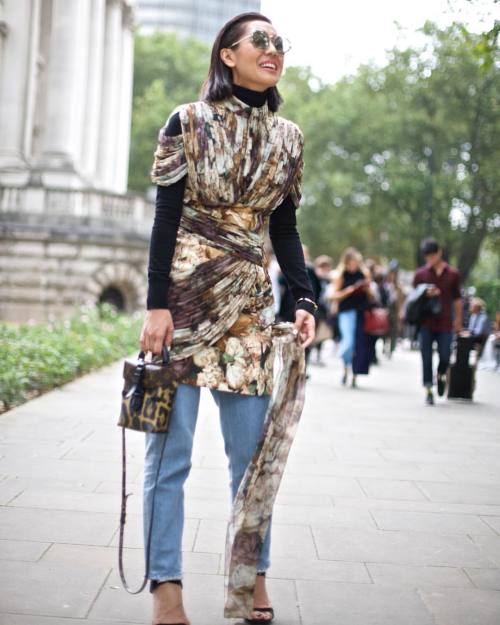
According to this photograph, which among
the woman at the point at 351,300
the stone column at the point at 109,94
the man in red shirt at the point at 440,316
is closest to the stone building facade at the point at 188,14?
the stone column at the point at 109,94

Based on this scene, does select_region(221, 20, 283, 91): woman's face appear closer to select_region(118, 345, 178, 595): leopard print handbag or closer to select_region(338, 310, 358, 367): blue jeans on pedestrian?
select_region(118, 345, 178, 595): leopard print handbag

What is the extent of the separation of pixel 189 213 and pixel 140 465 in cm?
333

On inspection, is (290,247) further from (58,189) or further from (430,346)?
(58,189)

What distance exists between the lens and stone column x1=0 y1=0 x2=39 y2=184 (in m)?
27.4

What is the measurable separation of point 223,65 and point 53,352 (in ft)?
28.2

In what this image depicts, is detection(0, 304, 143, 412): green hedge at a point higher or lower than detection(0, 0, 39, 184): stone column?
lower

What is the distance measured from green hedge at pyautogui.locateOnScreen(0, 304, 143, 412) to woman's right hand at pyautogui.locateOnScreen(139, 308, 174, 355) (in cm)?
602

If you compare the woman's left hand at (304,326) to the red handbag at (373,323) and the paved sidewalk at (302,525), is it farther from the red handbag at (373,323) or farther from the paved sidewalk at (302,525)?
the red handbag at (373,323)

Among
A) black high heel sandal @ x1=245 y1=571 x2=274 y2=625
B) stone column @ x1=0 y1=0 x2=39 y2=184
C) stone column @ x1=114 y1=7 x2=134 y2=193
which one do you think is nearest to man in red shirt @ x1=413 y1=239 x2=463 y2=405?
black high heel sandal @ x1=245 y1=571 x2=274 y2=625

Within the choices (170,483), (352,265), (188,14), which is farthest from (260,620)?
(188,14)

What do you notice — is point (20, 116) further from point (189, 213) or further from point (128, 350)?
point (189, 213)

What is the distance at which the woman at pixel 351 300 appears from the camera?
41.8 ft

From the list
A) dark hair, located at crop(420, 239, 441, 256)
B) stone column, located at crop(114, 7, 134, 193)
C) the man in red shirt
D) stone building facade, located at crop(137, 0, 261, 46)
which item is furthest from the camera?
stone building facade, located at crop(137, 0, 261, 46)

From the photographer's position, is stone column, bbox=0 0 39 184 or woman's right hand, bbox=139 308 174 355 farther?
stone column, bbox=0 0 39 184
